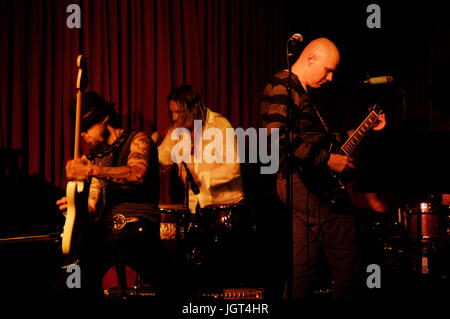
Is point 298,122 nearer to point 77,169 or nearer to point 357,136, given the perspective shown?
point 357,136

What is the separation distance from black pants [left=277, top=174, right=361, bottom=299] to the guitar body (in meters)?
1.43

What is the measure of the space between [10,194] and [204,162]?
68.2 inches

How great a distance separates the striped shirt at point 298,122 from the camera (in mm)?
3025

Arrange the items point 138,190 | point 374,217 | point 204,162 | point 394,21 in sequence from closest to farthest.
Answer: point 138,190, point 204,162, point 374,217, point 394,21

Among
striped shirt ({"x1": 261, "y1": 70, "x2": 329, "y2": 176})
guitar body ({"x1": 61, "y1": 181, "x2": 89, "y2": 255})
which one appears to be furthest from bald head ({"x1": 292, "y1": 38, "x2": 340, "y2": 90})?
guitar body ({"x1": 61, "y1": 181, "x2": 89, "y2": 255})

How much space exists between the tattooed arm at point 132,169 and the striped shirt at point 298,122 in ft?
3.22

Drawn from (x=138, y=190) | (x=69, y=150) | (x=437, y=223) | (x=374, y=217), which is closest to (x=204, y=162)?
(x=138, y=190)

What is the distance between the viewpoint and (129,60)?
494cm

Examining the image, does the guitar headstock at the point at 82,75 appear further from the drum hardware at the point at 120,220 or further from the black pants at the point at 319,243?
the black pants at the point at 319,243

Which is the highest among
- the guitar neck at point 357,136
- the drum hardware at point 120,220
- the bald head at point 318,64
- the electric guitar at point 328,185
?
the bald head at point 318,64

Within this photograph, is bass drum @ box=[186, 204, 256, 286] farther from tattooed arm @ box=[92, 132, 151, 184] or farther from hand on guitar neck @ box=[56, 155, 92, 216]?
hand on guitar neck @ box=[56, 155, 92, 216]

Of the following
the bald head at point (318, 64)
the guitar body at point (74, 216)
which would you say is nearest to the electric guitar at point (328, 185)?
the bald head at point (318, 64)

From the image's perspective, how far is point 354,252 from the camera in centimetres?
310
